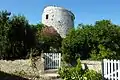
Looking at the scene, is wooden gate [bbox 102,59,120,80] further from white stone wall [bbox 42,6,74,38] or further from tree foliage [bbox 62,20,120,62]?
white stone wall [bbox 42,6,74,38]

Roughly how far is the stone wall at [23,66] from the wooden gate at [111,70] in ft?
16.7

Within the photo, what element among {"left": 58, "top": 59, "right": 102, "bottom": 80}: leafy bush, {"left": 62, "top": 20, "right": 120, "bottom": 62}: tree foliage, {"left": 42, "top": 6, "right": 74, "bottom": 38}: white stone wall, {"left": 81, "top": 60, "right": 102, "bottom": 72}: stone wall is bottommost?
{"left": 58, "top": 59, "right": 102, "bottom": 80}: leafy bush

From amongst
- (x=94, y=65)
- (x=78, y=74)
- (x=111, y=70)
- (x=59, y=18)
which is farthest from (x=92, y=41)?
(x=59, y=18)

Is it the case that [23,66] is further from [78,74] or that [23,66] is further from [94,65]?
[94,65]

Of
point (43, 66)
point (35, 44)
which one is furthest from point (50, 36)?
point (43, 66)

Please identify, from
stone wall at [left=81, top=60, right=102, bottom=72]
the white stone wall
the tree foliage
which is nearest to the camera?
stone wall at [left=81, top=60, right=102, bottom=72]

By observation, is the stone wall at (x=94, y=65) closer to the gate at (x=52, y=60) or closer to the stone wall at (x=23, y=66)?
the stone wall at (x=23, y=66)

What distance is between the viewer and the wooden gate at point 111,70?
15.7m

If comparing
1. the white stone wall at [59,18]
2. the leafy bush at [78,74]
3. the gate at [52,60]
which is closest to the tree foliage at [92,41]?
the gate at [52,60]

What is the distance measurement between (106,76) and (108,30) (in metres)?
6.85

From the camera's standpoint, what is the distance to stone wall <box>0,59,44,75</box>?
19.5m

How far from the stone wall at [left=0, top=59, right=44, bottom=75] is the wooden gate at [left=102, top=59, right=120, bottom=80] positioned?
508 centimetres

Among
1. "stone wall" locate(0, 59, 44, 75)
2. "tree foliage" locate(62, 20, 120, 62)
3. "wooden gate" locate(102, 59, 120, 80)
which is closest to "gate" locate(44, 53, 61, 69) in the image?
"tree foliage" locate(62, 20, 120, 62)

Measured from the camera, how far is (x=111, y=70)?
622 inches
